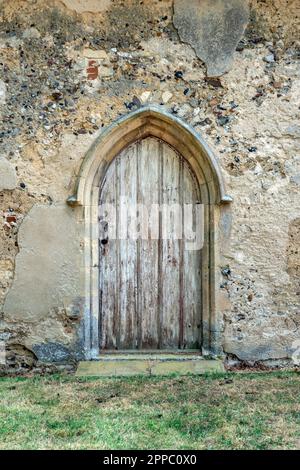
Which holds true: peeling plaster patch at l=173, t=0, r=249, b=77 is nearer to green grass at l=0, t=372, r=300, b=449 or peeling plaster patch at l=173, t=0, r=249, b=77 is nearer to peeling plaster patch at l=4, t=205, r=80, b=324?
peeling plaster patch at l=4, t=205, r=80, b=324

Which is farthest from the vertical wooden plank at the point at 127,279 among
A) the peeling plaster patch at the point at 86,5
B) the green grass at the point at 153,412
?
the peeling plaster patch at the point at 86,5

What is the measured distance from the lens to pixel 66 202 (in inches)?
188

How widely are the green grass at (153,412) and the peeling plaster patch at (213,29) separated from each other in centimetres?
322

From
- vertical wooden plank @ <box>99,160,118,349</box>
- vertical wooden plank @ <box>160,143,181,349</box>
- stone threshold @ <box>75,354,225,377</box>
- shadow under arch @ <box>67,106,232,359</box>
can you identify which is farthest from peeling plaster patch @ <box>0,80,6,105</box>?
stone threshold @ <box>75,354,225,377</box>

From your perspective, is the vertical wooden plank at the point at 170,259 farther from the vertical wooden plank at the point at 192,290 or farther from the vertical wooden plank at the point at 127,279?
the vertical wooden plank at the point at 127,279

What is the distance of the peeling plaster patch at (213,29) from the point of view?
15.9 feet

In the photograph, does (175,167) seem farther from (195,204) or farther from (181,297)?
(181,297)

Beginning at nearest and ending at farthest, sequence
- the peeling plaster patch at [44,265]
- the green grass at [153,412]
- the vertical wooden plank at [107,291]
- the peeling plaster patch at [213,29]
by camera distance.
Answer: the green grass at [153,412] < the peeling plaster patch at [44,265] < the peeling plaster patch at [213,29] < the vertical wooden plank at [107,291]

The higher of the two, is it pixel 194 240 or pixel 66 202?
pixel 66 202

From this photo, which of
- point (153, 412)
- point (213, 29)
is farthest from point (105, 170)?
point (153, 412)

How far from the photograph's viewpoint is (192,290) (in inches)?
199
